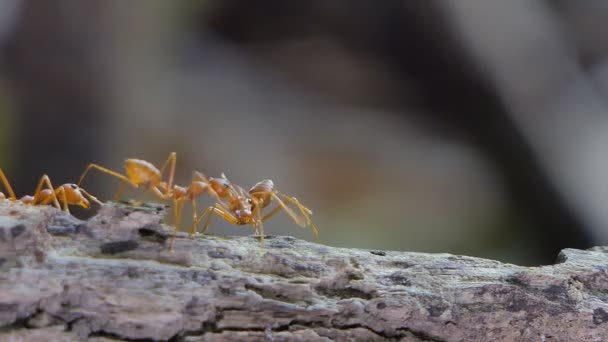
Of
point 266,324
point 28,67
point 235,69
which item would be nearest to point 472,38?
point 235,69

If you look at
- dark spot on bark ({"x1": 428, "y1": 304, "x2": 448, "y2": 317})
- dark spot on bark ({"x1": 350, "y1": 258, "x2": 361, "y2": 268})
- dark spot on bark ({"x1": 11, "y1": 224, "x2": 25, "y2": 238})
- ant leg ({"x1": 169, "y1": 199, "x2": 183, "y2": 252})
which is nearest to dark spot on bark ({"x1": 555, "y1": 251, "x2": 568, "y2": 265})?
dark spot on bark ({"x1": 428, "y1": 304, "x2": 448, "y2": 317})

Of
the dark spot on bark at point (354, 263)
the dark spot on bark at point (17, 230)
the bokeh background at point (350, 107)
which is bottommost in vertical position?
the dark spot on bark at point (17, 230)

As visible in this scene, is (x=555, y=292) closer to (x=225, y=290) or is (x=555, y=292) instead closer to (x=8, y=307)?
(x=225, y=290)

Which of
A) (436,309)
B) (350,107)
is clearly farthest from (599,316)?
(350,107)

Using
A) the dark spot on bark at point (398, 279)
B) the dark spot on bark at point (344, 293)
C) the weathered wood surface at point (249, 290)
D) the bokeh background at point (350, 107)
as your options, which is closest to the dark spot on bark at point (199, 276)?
the weathered wood surface at point (249, 290)

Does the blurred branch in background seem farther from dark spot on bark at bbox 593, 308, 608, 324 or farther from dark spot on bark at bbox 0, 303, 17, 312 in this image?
dark spot on bark at bbox 593, 308, 608, 324

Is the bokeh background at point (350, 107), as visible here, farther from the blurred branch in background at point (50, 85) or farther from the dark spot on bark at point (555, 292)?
the dark spot on bark at point (555, 292)
